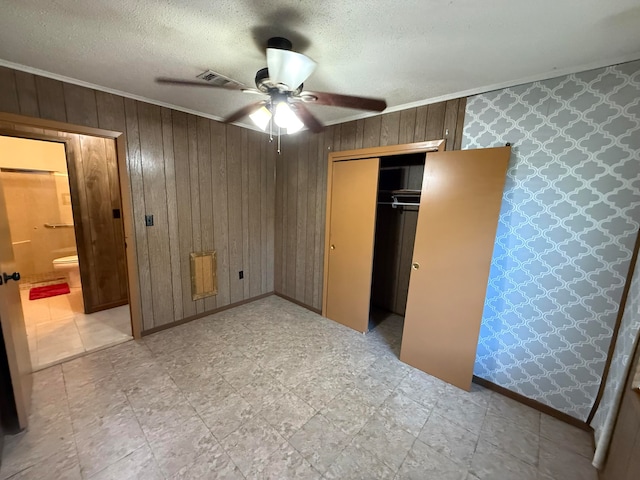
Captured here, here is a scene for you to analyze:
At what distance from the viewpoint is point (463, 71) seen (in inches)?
65.0

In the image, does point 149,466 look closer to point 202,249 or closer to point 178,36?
point 202,249

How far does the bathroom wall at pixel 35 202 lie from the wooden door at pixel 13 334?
3150mm

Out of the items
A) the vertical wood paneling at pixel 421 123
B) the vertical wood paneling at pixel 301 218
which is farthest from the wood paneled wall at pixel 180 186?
the vertical wood paneling at pixel 421 123

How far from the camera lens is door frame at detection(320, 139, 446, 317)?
214 centimetres

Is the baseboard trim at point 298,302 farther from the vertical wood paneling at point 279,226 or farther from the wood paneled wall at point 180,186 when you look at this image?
the wood paneled wall at point 180,186

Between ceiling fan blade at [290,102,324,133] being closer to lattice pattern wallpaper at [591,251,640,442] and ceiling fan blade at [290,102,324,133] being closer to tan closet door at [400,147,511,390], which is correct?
tan closet door at [400,147,511,390]

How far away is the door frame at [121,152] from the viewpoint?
1.83 m

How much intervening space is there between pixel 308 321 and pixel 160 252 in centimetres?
181

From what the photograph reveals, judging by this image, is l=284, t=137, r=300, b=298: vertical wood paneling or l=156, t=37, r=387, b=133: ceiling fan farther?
l=284, t=137, r=300, b=298: vertical wood paneling

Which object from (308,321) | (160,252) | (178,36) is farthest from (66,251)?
(178,36)

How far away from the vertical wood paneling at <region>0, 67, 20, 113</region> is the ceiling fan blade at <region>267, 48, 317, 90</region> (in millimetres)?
1999

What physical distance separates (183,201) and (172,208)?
13cm

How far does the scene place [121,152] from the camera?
2234mm

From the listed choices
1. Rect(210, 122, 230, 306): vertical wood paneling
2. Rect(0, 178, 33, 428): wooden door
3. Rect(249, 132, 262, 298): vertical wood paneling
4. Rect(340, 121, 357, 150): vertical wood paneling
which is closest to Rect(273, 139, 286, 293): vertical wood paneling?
Rect(249, 132, 262, 298): vertical wood paneling
